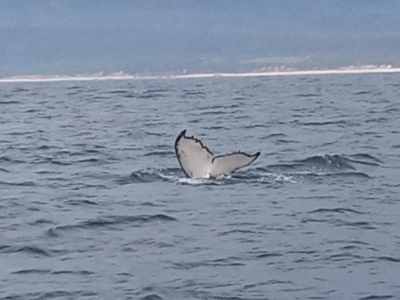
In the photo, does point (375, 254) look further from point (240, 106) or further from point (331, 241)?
Answer: point (240, 106)

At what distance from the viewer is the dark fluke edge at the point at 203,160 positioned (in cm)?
1206

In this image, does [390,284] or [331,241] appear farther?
[331,241]

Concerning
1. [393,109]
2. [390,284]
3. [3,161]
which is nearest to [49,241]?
[390,284]

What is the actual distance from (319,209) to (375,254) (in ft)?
6.94

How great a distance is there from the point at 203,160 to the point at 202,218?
6.49 ft

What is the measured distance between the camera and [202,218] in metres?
10.6

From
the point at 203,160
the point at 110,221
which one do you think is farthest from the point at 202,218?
the point at 203,160

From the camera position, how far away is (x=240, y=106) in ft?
98.0

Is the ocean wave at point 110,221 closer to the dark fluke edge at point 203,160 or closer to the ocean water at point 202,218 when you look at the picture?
the ocean water at point 202,218

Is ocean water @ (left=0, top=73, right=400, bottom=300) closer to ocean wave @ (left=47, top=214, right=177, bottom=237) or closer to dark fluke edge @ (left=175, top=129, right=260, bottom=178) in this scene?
ocean wave @ (left=47, top=214, right=177, bottom=237)

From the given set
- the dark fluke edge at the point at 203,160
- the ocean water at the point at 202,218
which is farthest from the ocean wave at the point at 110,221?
the dark fluke edge at the point at 203,160

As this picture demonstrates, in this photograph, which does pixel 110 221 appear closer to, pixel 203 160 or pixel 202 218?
pixel 202 218

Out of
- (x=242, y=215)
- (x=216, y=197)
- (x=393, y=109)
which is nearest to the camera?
(x=242, y=215)

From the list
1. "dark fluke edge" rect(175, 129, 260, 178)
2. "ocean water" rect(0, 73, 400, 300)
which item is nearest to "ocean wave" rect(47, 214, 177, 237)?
"ocean water" rect(0, 73, 400, 300)
